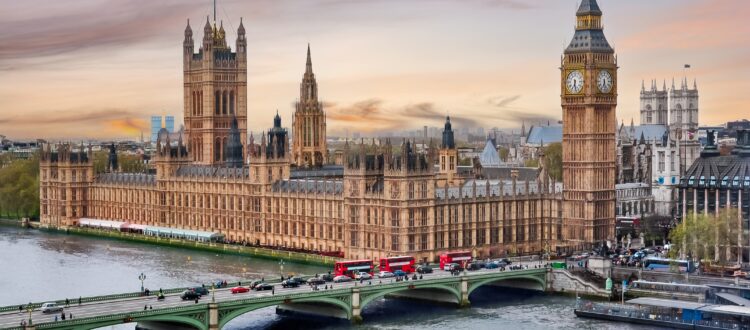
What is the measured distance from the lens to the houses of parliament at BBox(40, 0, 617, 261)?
108m

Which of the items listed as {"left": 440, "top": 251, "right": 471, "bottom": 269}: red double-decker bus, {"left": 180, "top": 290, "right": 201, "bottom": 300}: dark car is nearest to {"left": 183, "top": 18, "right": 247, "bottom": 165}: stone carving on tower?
{"left": 440, "top": 251, "right": 471, "bottom": 269}: red double-decker bus

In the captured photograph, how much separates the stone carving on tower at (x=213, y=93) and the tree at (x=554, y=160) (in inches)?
1597

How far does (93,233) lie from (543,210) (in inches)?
2248

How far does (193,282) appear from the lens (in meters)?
102

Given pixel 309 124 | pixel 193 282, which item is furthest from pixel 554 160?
pixel 193 282

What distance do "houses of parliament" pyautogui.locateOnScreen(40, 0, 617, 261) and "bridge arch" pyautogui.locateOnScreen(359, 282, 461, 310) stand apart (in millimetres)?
14746

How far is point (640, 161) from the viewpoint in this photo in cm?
15975

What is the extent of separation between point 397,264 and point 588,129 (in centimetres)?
2741

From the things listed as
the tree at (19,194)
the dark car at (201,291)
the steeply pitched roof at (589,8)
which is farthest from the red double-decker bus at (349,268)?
the tree at (19,194)

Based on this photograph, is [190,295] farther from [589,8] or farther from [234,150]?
[234,150]

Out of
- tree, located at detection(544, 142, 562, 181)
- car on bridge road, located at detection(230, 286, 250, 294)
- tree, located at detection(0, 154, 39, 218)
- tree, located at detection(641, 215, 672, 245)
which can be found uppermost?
tree, located at detection(544, 142, 562, 181)

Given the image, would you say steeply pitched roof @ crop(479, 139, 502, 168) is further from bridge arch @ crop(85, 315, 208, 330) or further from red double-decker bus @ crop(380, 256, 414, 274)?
bridge arch @ crop(85, 315, 208, 330)

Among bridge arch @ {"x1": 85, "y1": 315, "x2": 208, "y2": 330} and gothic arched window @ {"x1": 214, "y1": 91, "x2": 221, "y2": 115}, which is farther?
gothic arched window @ {"x1": 214, "y1": 91, "x2": 221, "y2": 115}

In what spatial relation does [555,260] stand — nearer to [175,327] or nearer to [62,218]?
[175,327]
